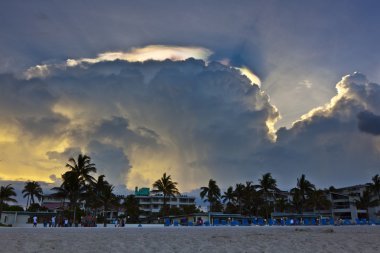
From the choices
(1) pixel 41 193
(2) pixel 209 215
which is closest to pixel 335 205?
(2) pixel 209 215

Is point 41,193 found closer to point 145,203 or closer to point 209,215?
point 145,203

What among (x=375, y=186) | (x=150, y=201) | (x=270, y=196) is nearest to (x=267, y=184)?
(x=270, y=196)

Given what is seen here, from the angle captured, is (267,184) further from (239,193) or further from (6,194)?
(6,194)

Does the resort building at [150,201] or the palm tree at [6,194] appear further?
the resort building at [150,201]

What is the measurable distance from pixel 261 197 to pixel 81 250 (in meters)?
76.7

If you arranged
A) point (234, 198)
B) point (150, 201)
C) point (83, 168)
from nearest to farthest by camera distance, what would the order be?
point (83, 168) < point (234, 198) < point (150, 201)

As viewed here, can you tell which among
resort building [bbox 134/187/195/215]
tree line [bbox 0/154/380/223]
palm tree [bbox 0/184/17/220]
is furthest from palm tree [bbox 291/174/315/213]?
palm tree [bbox 0/184/17/220]

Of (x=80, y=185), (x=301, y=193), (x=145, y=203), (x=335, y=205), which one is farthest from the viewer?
(x=145, y=203)

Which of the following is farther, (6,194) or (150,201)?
(150,201)

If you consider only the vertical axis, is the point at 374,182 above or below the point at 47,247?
above

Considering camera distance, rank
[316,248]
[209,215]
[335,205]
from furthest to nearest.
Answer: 1. [335,205]
2. [209,215]
3. [316,248]

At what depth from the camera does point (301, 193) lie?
273 feet

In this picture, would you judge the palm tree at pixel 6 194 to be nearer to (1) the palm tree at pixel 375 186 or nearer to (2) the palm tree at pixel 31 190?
(2) the palm tree at pixel 31 190

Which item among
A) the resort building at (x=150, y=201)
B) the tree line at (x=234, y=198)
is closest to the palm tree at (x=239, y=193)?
the tree line at (x=234, y=198)
